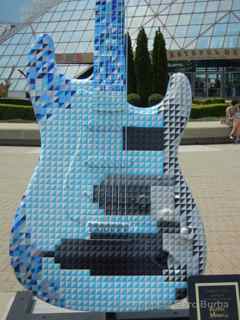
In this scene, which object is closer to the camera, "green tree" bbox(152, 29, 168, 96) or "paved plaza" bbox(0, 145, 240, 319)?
"paved plaza" bbox(0, 145, 240, 319)

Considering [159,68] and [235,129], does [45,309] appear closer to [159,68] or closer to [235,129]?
[235,129]

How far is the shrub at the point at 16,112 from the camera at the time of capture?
22.7 meters

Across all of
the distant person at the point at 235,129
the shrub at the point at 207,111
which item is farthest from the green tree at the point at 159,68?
the distant person at the point at 235,129

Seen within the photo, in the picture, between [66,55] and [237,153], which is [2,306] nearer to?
[237,153]

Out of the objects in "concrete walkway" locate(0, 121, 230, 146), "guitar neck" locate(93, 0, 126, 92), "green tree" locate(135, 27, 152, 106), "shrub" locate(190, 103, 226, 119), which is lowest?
"guitar neck" locate(93, 0, 126, 92)

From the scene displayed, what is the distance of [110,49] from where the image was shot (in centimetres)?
329

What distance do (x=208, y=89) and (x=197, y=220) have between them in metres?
37.2

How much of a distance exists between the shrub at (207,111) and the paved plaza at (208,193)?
7.20 meters

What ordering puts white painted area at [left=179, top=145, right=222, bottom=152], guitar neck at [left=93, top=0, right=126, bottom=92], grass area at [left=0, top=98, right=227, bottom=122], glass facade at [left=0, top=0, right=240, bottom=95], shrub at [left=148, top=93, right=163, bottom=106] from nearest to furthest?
1. guitar neck at [left=93, top=0, right=126, bottom=92]
2. white painted area at [left=179, top=145, right=222, bottom=152]
3. shrub at [left=148, top=93, right=163, bottom=106]
4. grass area at [left=0, top=98, right=227, bottom=122]
5. glass facade at [left=0, top=0, right=240, bottom=95]

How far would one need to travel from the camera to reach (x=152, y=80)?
23.5 metres

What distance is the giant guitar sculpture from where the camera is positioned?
3.13 meters

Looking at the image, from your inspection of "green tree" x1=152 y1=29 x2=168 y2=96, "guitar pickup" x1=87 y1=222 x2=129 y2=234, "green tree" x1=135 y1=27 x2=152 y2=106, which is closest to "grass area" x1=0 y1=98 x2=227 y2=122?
"green tree" x1=152 y1=29 x2=168 y2=96

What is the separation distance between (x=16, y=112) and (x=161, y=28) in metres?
18.7

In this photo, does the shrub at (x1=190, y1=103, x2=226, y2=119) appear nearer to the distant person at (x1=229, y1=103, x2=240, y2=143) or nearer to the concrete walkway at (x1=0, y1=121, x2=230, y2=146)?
the distant person at (x1=229, y1=103, x2=240, y2=143)
